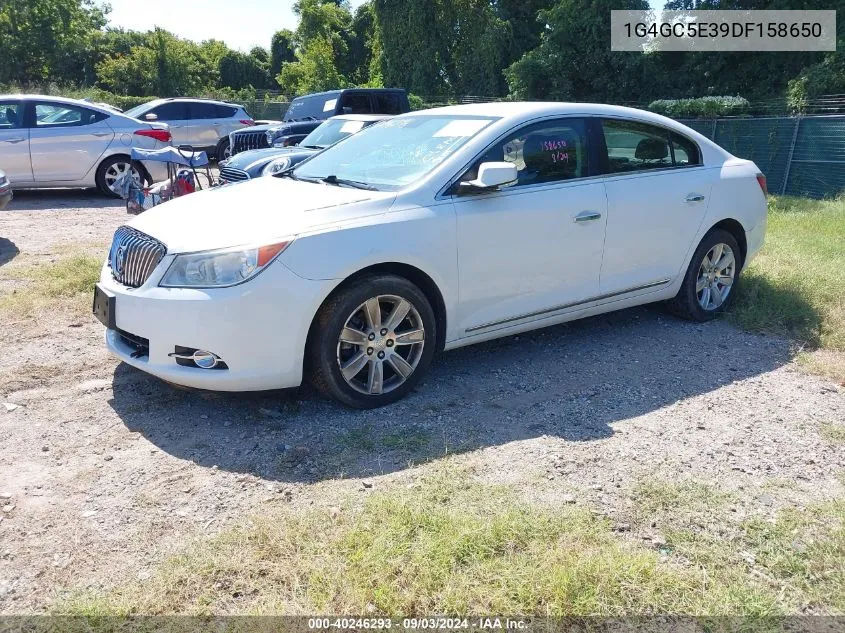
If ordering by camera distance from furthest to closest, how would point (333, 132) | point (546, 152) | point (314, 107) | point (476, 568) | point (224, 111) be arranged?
point (224, 111), point (314, 107), point (333, 132), point (546, 152), point (476, 568)

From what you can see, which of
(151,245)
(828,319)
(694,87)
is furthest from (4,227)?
(694,87)

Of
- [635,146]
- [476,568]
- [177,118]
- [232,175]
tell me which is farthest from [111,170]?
[476,568]

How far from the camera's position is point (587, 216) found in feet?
15.8

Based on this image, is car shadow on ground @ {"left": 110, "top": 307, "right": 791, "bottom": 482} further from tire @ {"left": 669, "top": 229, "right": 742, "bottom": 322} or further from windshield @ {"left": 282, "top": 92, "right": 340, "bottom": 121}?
windshield @ {"left": 282, "top": 92, "right": 340, "bottom": 121}

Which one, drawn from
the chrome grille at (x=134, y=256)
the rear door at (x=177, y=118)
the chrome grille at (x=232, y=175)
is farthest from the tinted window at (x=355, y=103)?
the chrome grille at (x=134, y=256)

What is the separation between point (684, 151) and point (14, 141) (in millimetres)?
9647

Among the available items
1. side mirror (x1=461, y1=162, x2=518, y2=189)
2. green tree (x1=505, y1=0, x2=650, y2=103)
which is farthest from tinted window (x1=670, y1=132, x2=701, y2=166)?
green tree (x1=505, y1=0, x2=650, y2=103)

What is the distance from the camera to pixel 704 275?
5.84 meters

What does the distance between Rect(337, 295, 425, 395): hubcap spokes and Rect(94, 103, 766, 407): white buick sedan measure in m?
0.01

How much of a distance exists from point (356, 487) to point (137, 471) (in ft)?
3.54

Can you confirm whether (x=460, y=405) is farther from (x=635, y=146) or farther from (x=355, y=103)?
(x=355, y=103)

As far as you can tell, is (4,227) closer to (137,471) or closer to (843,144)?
(137,471)

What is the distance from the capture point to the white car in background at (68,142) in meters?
10.7

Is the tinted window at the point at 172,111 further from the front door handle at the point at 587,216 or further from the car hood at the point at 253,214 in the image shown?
the front door handle at the point at 587,216
